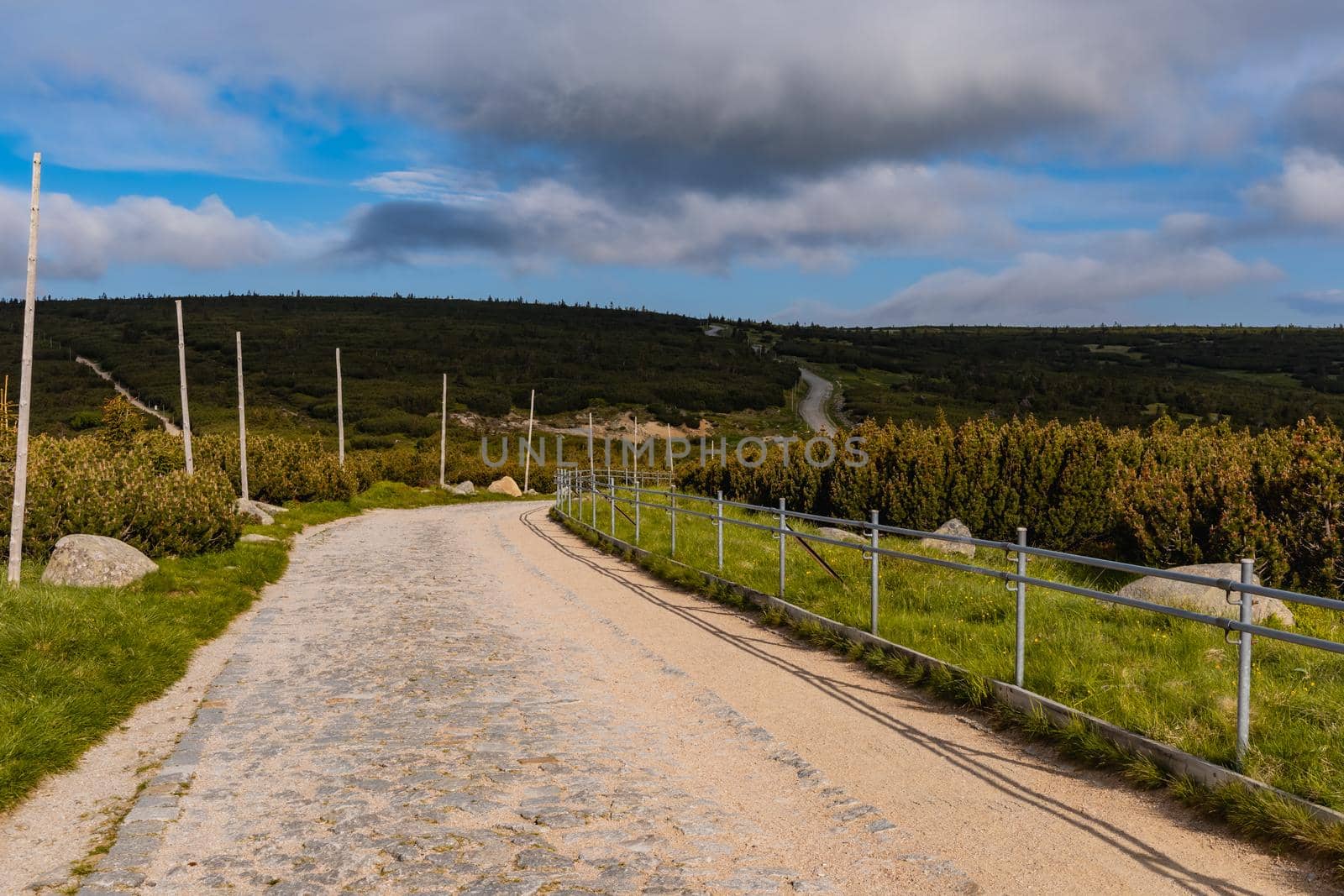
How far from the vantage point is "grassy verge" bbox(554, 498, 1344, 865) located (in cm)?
477

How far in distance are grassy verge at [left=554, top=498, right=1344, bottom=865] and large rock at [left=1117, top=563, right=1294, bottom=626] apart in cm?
37

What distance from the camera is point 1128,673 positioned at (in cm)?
652

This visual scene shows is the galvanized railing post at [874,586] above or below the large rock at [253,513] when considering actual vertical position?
above

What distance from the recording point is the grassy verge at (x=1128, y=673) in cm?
477

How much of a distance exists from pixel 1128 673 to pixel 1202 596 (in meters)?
3.78

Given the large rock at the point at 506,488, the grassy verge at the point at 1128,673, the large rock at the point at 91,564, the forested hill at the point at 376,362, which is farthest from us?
the forested hill at the point at 376,362

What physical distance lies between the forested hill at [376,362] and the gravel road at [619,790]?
225 ft

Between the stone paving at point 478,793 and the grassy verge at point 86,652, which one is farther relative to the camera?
the grassy verge at point 86,652

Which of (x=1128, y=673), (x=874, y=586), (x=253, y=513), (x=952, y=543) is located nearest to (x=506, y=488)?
(x=253, y=513)

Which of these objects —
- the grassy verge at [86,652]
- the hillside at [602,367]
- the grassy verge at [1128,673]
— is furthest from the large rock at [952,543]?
the hillside at [602,367]

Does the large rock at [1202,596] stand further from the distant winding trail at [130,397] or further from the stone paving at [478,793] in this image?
the distant winding trail at [130,397]

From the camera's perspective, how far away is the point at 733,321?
18988 centimetres

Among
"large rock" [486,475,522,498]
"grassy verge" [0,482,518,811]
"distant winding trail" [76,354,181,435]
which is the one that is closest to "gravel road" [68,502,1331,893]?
"grassy verge" [0,482,518,811]

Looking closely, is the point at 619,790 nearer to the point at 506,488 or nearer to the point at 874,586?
the point at 874,586
